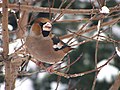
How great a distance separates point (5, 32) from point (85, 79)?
416 cm

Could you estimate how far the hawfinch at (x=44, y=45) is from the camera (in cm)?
247

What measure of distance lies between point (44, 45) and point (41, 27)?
0.11m

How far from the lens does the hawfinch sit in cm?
247

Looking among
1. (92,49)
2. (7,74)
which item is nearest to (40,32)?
(7,74)

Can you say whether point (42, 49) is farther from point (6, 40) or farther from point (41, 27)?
point (6, 40)

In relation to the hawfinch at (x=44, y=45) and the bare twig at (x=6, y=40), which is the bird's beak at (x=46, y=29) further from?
the bare twig at (x=6, y=40)

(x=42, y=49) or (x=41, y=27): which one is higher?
(x=41, y=27)

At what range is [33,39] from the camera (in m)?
2.50

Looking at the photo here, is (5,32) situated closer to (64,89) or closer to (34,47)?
(34,47)

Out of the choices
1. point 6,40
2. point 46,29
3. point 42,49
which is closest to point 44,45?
point 42,49

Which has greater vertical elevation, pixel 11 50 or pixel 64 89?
pixel 11 50

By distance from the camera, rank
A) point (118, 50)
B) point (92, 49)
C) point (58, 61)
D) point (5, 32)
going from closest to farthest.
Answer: point (5, 32)
point (118, 50)
point (58, 61)
point (92, 49)

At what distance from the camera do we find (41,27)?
2.46m

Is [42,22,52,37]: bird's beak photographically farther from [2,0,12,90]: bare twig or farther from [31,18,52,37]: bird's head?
Answer: [2,0,12,90]: bare twig
